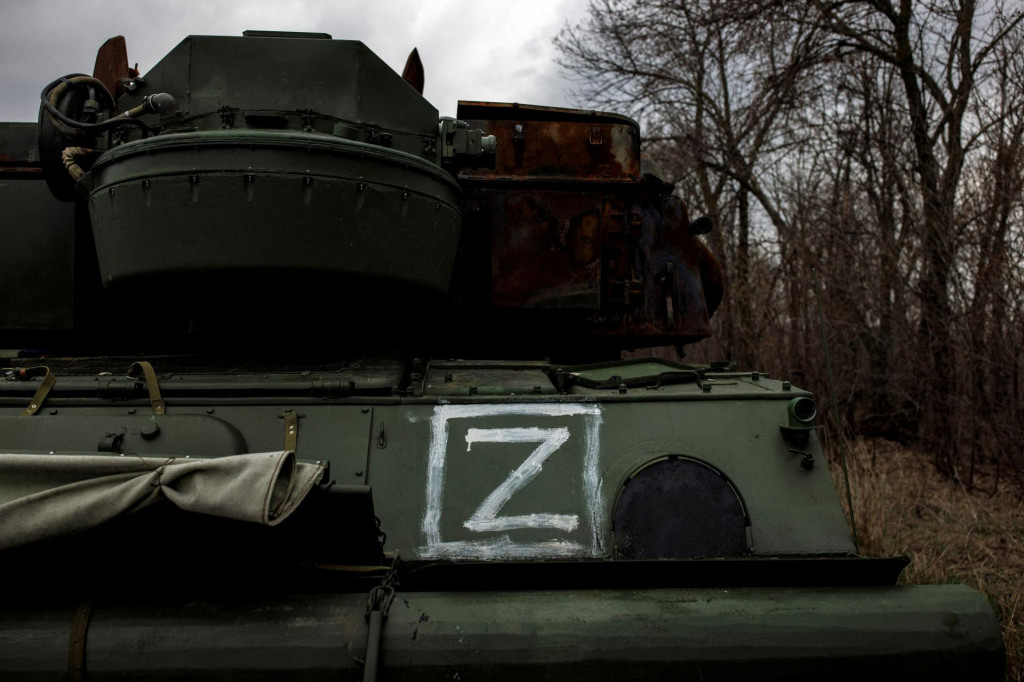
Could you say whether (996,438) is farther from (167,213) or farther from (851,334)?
(167,213)

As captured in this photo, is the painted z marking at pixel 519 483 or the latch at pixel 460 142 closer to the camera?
the painted z marking at pixel 519 483

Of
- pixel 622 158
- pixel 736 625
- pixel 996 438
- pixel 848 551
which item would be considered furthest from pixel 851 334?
pixel 736 625

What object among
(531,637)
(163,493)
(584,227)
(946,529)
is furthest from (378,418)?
(946,529)

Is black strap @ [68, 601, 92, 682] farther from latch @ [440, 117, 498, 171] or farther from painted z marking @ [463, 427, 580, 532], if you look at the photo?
latch @ [440, 117, 498, 171]

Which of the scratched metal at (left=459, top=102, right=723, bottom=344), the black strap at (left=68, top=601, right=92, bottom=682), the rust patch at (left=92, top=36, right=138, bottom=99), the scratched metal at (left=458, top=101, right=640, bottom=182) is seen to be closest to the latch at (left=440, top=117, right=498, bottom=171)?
the scratched metal at (left=459, top=102, right=723, bottom=344)

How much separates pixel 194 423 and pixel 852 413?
348 inches

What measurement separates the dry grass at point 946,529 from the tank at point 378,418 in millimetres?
2083

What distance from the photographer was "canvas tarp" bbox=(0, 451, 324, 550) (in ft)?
7.47

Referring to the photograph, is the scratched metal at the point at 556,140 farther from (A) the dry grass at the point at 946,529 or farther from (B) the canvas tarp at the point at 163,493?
(A) the dry grass at the point at 946,529

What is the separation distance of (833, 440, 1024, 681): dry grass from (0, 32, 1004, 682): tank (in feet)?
6.83

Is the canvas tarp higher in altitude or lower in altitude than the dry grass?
higher

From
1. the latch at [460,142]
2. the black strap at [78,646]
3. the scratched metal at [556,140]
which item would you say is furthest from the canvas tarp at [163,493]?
the scratched metal at [556,140]

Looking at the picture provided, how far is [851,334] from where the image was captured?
981cm

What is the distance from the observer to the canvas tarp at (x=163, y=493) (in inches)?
89.6
